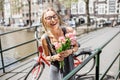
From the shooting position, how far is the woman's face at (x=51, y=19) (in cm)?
293

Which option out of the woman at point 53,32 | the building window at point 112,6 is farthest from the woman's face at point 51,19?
the building window at point 112,6

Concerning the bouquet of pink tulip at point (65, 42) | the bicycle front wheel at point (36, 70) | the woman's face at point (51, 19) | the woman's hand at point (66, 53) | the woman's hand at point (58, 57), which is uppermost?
the woman's face at point (51, 19)

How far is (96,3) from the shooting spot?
4947cm

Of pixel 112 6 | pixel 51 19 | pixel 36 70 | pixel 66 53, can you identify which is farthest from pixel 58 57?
pixel 112 6

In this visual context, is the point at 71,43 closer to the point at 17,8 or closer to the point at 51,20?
the point at 51,20

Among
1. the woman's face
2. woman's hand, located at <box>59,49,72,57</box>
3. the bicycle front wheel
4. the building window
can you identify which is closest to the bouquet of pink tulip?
woman's hand, located at <box>59,49,72,57</box>

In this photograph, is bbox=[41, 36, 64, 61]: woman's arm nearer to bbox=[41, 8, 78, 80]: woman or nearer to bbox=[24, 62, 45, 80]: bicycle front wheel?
bbox=[41, 8, 78, 80]: woman

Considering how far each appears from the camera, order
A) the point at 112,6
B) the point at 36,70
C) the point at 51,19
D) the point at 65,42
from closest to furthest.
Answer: the point at 65,42
the point at 51,19
the point at 36,70
the point at 112,6

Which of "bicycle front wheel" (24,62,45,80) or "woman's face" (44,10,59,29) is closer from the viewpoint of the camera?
"woman's face" (44,10,59,29)

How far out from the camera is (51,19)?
2.93 meters

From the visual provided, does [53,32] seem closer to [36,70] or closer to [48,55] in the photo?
[48,55]

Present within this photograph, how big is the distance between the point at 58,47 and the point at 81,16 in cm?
4819

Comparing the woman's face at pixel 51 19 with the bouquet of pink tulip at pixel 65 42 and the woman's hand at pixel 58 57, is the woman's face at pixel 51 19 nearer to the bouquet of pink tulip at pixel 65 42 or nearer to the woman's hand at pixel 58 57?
the bouquet of pink tulip at pixel 65 42

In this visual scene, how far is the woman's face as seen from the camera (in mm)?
2934
